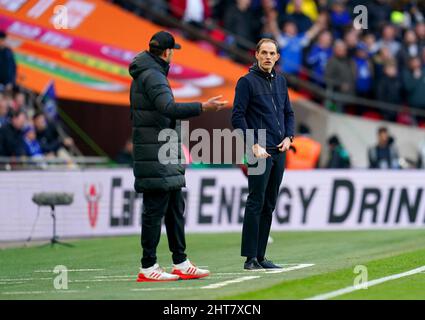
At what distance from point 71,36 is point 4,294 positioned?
13941mm

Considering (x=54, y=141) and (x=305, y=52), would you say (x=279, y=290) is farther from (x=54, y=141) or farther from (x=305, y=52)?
(x=305, y=52)

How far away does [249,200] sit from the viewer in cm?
1309

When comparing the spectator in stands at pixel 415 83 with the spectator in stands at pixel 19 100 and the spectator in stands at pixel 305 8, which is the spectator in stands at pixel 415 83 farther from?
the spectator in stands at pixel 19 100

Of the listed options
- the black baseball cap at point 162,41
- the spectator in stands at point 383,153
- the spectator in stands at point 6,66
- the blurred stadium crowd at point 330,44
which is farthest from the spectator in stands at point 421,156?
the black baseball cap at point 162,41

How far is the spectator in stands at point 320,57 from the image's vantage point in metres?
27.8

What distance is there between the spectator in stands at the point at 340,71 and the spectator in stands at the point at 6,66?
7.40m

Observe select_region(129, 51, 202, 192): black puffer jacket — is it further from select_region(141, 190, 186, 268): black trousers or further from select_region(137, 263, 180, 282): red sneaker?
select_region(137, 263, 180, 282): red sneaker

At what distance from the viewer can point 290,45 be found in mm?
27578

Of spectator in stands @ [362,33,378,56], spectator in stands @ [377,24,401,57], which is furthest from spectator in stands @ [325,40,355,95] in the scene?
spectator in stands @ [377,24,401,57]

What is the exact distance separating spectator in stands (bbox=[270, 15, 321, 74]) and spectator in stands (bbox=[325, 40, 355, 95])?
2.47 ft

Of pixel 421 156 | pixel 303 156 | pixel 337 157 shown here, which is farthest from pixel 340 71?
pixel 303 156

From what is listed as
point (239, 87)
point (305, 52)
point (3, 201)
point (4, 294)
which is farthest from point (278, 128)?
point (305, 52)

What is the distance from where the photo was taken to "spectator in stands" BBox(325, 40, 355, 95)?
27188 millimetres
